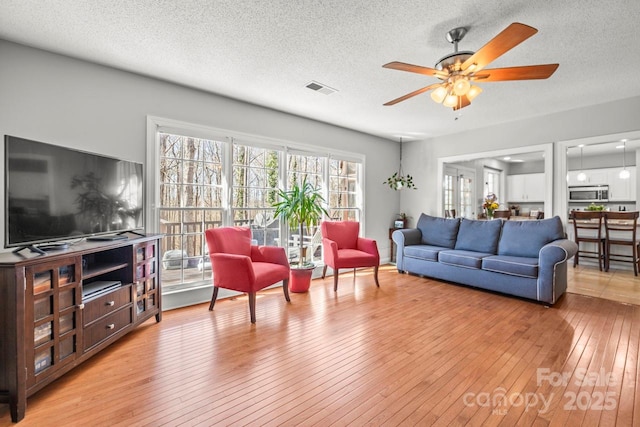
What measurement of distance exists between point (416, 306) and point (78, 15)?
13.6 feet

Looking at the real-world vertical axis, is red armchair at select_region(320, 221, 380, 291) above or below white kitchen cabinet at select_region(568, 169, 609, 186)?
below


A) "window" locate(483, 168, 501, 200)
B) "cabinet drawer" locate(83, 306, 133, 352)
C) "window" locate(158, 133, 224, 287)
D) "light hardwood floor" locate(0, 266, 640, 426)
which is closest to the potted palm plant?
"light hardwood floor" locate(0, 266, 640, 426)

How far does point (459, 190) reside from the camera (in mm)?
6809

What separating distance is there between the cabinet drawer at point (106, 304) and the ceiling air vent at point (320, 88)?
281 cm

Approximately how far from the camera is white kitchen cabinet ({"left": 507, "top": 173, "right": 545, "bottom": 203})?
8438mm

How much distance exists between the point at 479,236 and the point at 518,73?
2852 mm

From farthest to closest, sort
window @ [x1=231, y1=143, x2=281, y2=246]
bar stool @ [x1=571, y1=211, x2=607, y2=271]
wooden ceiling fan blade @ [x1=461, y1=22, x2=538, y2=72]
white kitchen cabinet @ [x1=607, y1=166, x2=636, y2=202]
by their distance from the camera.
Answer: white kitchen cabinet @ [x1=607, y1=166, x2=636, y2=202], bar stool @ [x1=571, y1=211, x2=607, y2=271], window @ [x1=231, y1=143, x2=281, y2=246], wooden ceiling fan blade @ [x1=461, y1=22, x2=538, y2=72]

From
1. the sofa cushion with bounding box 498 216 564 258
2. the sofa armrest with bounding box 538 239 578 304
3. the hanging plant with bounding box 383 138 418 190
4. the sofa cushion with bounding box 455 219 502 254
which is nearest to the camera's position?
the sofa armrest with bounding box 538 239 578 304

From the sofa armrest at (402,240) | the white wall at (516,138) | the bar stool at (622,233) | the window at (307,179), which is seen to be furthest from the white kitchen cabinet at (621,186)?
the window at (307,179)

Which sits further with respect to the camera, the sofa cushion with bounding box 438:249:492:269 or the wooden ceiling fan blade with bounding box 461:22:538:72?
the sofa cushion with bounding box 438:249:492:269

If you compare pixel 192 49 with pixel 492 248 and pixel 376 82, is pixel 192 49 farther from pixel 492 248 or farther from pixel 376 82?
pixel 492 248

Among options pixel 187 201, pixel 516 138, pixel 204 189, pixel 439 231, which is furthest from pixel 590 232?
pixel 187 201

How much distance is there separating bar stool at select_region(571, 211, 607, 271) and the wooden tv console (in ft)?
21.4

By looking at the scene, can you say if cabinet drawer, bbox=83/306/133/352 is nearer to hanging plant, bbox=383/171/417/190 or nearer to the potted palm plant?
the potted palm plant
